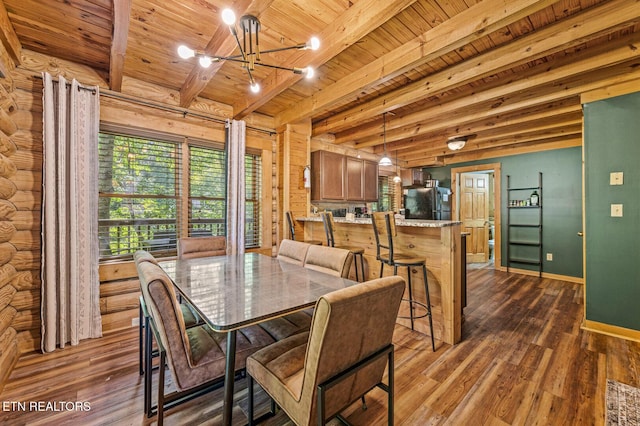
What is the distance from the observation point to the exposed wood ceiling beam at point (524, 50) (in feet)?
6.16

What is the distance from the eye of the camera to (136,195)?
9.78 ft

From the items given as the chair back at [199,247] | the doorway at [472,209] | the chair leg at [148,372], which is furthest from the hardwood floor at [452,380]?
the doorway at [472,209]

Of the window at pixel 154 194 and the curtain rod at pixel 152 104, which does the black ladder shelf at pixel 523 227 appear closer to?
the window at pixel 154 194

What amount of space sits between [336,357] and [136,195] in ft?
9.77

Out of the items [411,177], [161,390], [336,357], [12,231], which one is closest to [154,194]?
[12,231]

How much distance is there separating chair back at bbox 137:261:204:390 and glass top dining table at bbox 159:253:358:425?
0.12m

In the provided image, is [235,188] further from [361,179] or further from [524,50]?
[524,50]

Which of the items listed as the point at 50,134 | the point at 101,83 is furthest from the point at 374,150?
the point at 50,134

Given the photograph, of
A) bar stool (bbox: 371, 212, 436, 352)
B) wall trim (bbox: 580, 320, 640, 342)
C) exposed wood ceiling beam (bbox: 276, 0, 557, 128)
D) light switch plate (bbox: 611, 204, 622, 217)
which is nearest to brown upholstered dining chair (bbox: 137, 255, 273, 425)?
bar stool (bbox: 371, 212, 436, 352)

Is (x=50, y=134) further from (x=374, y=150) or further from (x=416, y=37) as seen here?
(x=374, y=150)

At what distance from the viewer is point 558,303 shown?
3.62 meters

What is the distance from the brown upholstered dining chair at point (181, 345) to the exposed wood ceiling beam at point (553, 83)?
3524 millimetres

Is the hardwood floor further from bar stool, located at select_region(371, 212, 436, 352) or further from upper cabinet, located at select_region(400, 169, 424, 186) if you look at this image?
upper cabinet, located at select_region(400, 169, 424, 186)

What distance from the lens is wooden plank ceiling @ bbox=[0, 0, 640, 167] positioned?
191 centimetres
